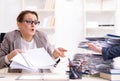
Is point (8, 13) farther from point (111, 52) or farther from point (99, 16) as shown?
point (111, 52)

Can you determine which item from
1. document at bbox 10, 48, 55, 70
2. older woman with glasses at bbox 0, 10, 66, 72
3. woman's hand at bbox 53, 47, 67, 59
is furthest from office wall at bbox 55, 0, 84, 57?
document at bbox 10, 48, 55, 70

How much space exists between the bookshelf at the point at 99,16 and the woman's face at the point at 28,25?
2.50 metres

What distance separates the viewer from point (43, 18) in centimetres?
491

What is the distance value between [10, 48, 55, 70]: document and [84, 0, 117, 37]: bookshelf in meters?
2.85

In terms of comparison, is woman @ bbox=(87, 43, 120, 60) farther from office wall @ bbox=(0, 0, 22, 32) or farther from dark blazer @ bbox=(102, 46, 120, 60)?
office wall @ bbox=(0, 0, 22, 32)

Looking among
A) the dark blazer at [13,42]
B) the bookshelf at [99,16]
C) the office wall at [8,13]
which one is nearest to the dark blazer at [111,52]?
the dark blazer at [13,42]

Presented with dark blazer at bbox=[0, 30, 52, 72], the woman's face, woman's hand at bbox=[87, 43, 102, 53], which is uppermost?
the woman's face

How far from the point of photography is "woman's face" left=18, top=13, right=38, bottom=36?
7.88ft

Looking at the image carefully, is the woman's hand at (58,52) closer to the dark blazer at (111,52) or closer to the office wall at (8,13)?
the dark blazer at (111,52)

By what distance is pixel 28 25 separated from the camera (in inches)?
95.6

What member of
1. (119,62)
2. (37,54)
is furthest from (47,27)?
(119,62)

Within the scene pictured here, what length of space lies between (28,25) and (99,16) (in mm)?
2734

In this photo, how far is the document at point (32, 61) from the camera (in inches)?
74.6

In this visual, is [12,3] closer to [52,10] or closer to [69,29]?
[52,10]
